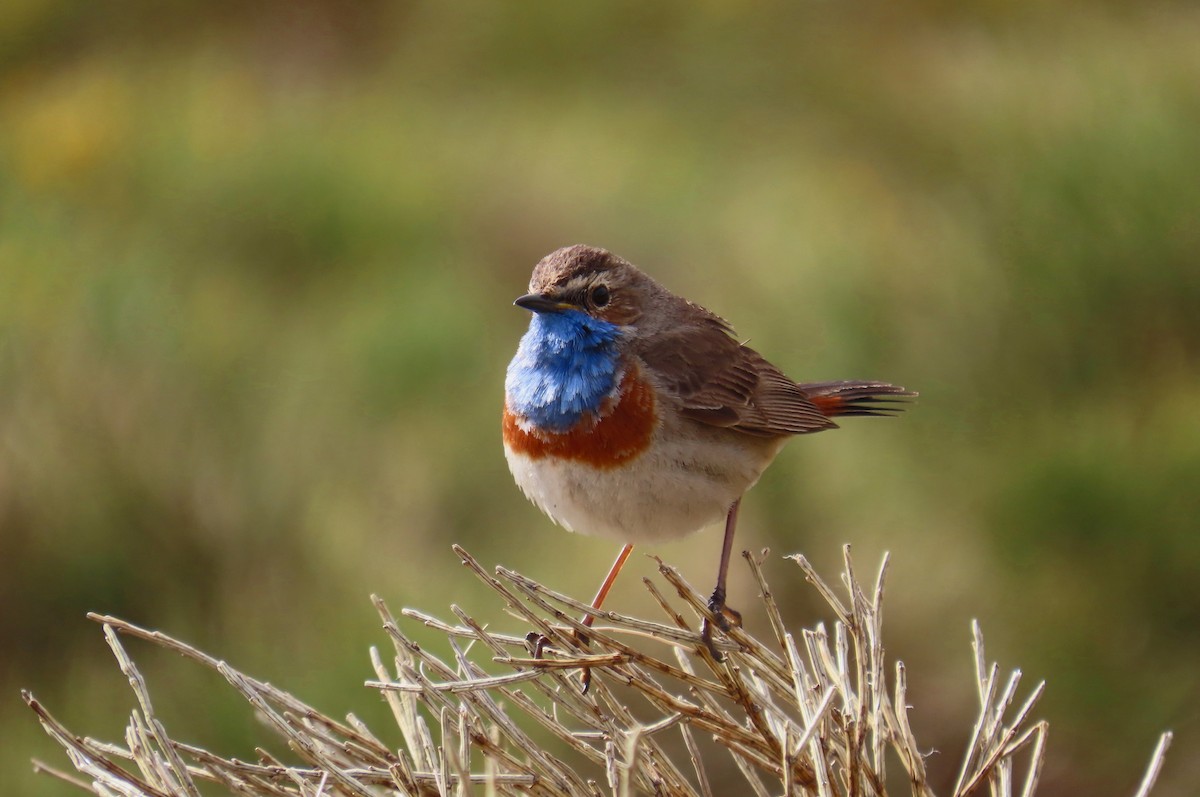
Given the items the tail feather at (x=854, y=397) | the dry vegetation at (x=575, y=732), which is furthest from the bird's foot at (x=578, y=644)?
the tail feather at (x=854, y=397)

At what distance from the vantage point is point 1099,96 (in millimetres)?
2049

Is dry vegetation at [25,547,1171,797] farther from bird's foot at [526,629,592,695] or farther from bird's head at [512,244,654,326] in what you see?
bird's head at [512,244,654,326]

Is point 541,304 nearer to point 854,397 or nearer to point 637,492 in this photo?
point 637,492

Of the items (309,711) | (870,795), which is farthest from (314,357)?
(870,795)

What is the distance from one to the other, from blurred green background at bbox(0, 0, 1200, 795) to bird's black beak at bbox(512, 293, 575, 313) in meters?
0.46

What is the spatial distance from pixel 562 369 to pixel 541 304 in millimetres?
88

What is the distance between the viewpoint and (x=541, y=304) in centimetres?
171

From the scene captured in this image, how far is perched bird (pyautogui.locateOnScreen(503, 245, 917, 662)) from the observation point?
5.42 feet

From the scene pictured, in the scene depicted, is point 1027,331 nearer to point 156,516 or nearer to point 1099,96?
point 1099,96

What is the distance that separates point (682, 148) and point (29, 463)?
65.2 inches

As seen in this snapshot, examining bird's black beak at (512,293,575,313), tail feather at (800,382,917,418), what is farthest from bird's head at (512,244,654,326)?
tail feather at (800,382,917,418)

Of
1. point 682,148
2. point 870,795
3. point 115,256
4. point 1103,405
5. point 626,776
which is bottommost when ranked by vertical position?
point 870,795

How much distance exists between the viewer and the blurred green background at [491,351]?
1890 millimetres

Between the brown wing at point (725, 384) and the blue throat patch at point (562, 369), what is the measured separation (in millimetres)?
76
